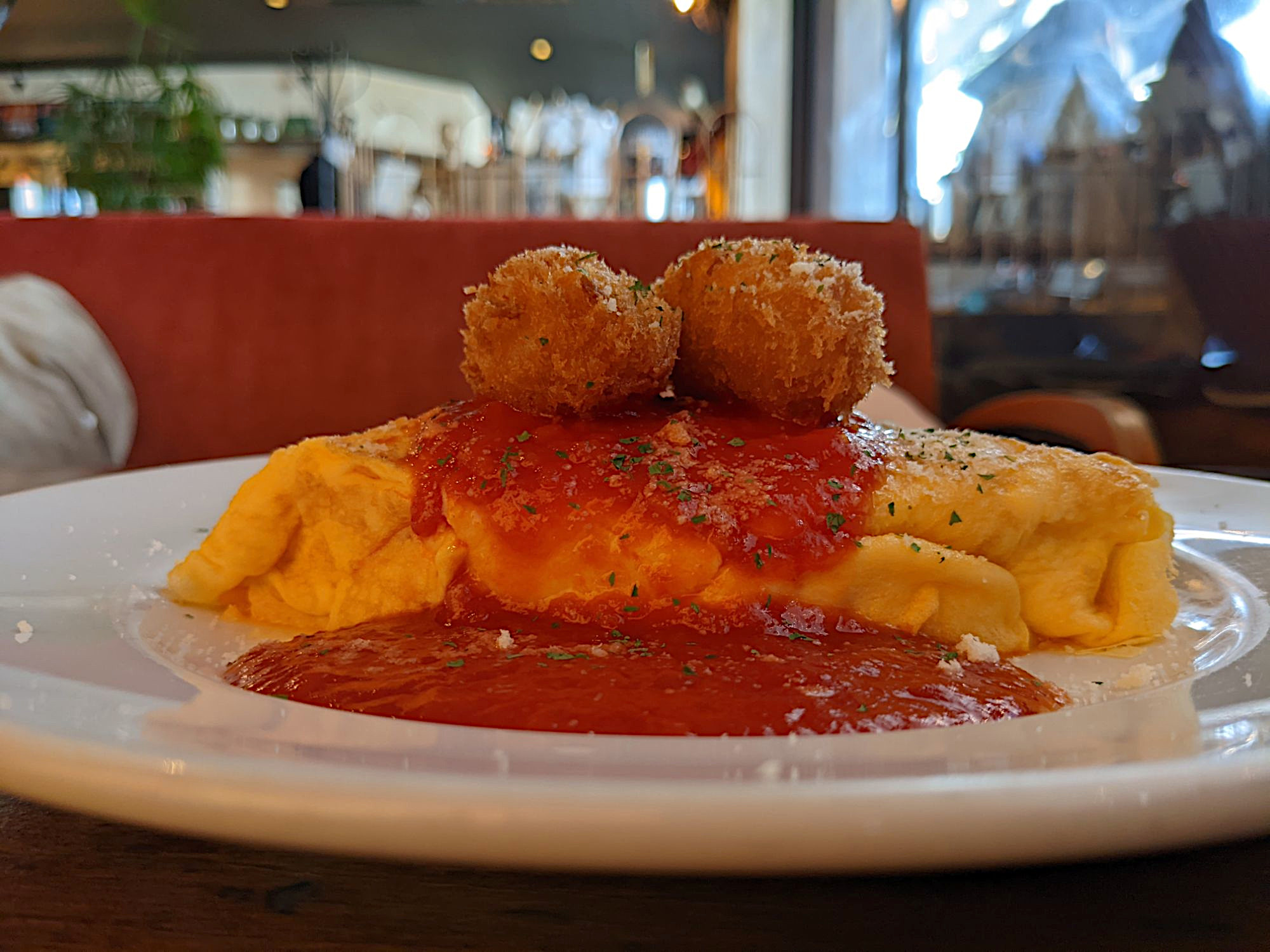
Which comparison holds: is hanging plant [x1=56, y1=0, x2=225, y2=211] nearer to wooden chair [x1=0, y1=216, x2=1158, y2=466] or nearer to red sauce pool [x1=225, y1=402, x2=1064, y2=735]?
wooden chair [x1=0, y1=216, x2=1158, y2=466]

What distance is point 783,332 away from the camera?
1.13 metres

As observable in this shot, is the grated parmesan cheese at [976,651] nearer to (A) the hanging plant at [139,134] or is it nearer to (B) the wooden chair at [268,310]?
(B) the wooden chair at [268,310]

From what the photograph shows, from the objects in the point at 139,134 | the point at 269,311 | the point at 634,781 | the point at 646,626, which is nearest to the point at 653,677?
the point at 646,626

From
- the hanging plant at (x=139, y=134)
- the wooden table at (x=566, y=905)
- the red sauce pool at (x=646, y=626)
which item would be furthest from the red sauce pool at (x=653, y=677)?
the hanging plant at (x=139, y=134)

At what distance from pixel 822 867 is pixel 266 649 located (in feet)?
2.00

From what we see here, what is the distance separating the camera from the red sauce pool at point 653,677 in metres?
0.70

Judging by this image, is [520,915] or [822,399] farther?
[822,399]

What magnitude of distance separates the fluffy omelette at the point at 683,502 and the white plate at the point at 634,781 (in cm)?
35

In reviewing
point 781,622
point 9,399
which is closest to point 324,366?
point 9,399

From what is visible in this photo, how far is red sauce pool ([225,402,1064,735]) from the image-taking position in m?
0.73

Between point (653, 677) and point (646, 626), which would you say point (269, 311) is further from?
point (653, 677)

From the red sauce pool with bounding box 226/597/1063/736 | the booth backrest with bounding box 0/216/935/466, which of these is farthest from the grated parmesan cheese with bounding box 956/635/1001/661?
the booth backrest with bounding box 0/216/935/466

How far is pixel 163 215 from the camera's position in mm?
2770

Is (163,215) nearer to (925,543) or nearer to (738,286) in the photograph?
(738,286)
